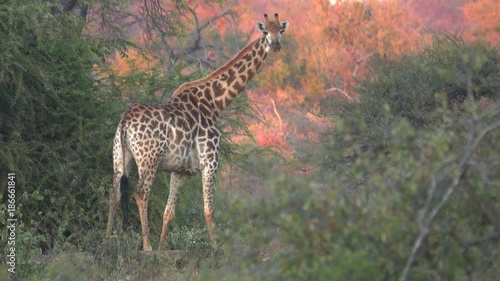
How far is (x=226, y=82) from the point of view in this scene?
952 cm

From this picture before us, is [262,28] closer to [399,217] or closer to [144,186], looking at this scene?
[144,186]

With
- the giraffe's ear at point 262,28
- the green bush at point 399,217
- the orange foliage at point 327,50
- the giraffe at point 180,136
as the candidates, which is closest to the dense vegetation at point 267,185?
the green bush at point 399,217

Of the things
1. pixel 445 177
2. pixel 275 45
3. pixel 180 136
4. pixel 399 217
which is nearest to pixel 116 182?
pixel 180 136

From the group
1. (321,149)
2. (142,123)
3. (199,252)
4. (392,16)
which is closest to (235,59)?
(142,123)

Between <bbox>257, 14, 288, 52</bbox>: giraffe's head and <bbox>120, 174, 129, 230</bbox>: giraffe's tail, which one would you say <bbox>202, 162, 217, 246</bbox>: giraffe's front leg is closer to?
<bbox>120, 174, 129, 230</bbox>: giraffe's tail

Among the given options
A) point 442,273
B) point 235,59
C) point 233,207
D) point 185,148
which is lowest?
point 442,273

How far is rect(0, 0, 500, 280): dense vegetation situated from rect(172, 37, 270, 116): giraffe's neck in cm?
88


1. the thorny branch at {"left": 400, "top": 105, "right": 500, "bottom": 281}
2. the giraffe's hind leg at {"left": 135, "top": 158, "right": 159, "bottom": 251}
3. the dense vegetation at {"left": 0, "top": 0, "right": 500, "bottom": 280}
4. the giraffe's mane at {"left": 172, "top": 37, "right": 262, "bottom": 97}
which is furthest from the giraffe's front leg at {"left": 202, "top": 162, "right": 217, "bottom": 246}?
the thorny branch at {"left": 400, "top": 105, "right": 500, "bottom": 281}

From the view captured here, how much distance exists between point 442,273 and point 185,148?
4.59 meters

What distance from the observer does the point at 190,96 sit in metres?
9.23

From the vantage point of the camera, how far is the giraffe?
336 inches

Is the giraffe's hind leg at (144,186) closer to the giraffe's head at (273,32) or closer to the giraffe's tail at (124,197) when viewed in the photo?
the giraffe's tail at (124,197)

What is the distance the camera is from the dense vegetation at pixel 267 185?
14.7 ft

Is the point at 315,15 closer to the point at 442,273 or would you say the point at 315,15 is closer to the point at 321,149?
the point at 321,149
